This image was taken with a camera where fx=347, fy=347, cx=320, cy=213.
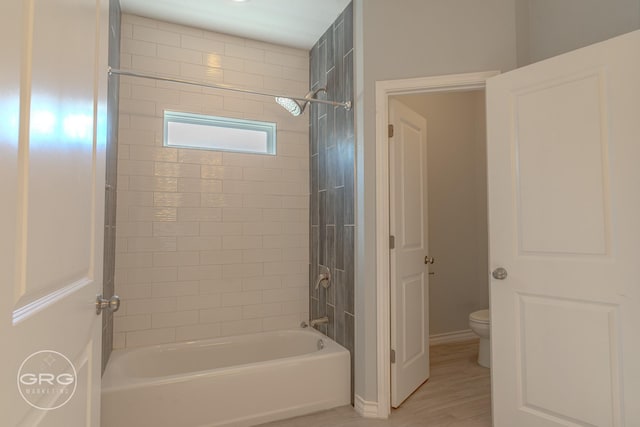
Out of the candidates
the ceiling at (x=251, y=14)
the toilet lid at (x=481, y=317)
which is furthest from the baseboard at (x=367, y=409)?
the ceiling at (x=251, y=14)

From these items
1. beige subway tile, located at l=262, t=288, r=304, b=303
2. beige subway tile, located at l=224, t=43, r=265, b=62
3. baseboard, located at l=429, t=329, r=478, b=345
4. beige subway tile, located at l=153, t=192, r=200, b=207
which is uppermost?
beige subway tile, located at l=224, t=43, r=265, b=62

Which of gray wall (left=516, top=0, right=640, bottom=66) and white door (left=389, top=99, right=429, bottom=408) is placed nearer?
gray wall (left=516, top=0, right=640, bottom=66)

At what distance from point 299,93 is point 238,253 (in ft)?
5.04

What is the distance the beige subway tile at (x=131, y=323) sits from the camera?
8.18 feet

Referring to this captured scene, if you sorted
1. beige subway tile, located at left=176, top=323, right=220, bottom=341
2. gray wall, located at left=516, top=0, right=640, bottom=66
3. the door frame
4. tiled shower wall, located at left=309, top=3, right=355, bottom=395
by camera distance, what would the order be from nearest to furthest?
gray wall, located at left=516, top=0, right=640, bottom=66, the door frame, tiled shower wall, located at left=309, top=3, right=355, bottom=395, beige subway tile, located at left=176, top=323, right=220, bottom=341

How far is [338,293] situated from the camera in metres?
2.59

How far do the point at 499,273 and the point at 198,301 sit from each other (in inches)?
84.6

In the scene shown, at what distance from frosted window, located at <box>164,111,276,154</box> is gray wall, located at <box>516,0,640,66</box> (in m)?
1.95

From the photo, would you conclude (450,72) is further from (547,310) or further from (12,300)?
(12,300)

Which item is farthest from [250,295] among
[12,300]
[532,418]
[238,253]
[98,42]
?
[12,300]

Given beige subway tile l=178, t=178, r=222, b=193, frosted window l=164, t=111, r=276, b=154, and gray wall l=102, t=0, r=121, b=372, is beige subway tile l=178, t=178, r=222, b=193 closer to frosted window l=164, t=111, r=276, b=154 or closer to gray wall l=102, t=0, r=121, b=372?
frosted window l=164, t=111, r=276, b=154

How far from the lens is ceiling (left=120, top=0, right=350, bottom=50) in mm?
2488

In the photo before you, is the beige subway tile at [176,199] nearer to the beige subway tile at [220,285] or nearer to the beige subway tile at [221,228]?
the beige subway tile at [221,228]

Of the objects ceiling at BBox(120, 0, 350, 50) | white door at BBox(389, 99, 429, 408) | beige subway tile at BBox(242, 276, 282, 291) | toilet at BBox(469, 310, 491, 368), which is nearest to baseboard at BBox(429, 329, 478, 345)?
toilet at BBox(469, 310, 491, 368)
